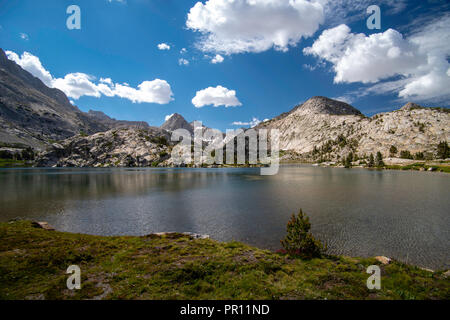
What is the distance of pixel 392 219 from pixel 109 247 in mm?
41180

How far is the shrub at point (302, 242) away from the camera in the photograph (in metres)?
18.2

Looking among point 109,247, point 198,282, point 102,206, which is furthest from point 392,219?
point 102,206

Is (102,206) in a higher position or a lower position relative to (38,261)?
lower

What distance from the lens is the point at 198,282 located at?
40.6 ft

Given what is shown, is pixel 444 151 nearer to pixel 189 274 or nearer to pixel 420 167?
pixel 420 167

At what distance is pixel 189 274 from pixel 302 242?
1117 centimetres

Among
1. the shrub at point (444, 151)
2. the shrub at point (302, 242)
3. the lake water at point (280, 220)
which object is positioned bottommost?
the lake water at point (280, 220)

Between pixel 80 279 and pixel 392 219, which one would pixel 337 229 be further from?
pixel 80 279

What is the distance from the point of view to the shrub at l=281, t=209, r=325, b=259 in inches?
718

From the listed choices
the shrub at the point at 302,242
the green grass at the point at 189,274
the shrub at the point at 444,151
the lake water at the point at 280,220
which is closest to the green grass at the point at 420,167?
the shrub at the point at 444,151

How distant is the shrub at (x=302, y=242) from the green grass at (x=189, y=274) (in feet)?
3.87

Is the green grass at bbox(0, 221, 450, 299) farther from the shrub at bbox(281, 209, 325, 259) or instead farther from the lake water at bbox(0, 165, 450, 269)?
the lake water at bbox(0, 165, 450, 269)

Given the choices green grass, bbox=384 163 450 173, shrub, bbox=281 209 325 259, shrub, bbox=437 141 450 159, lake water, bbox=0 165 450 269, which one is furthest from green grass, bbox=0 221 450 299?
shrub, bbox=437 141 450 159

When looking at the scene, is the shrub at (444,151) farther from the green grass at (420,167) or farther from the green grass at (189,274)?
the green grass at (189,274)
